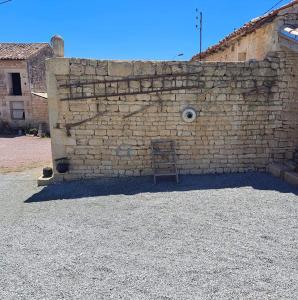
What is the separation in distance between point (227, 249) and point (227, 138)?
4043mm

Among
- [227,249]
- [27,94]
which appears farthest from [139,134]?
[27,94]

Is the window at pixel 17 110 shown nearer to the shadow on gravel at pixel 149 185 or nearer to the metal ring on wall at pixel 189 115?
the shadow on gravel at pixel 149 185

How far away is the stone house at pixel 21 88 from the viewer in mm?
18188

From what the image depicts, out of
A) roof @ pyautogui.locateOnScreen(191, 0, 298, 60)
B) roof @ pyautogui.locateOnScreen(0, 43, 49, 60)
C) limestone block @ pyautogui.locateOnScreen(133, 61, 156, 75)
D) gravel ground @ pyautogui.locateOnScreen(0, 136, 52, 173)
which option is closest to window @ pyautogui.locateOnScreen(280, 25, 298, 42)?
roof @ pyautogui.locateOnScreen(191, 0, 298, 60)

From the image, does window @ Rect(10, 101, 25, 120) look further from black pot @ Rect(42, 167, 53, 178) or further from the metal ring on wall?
the metal ring on wall

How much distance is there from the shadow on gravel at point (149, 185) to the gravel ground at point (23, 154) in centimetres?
356

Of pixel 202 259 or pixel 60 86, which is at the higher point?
pixel 60 86

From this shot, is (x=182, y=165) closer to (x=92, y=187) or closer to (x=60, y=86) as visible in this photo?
(x=92, y=187)

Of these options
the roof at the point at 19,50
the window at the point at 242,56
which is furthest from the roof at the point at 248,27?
the roof at the point at 19,50

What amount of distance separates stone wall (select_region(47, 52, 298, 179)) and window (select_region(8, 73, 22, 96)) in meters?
14.9

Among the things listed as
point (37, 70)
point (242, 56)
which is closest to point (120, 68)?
point (242, 56)

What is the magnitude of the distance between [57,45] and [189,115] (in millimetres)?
3876

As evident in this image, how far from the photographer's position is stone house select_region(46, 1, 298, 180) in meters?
6.52

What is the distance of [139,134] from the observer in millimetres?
6848
